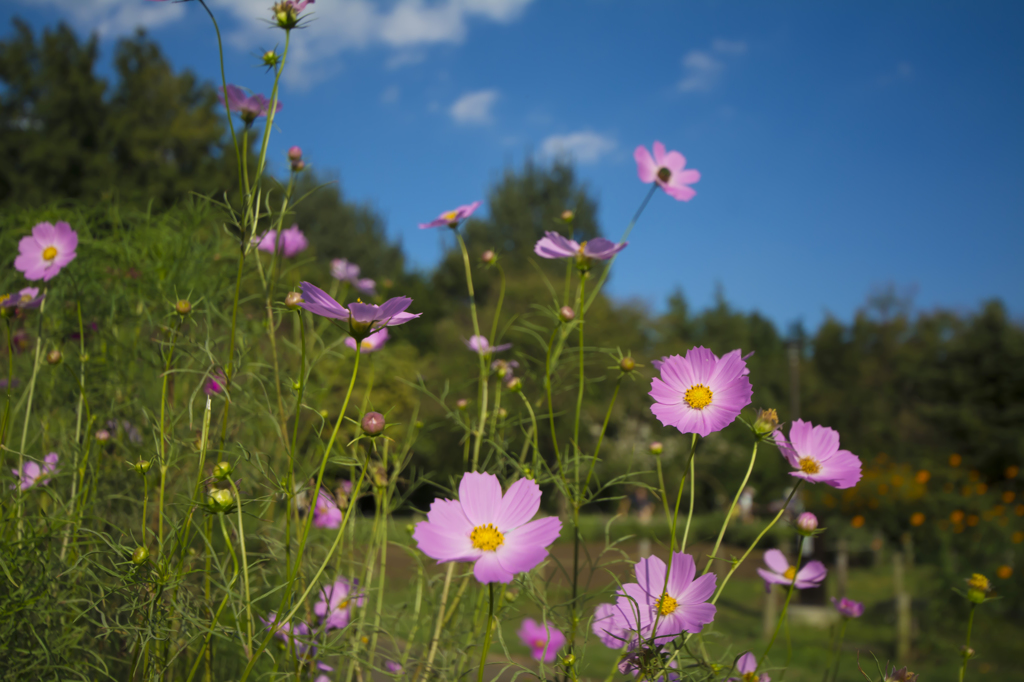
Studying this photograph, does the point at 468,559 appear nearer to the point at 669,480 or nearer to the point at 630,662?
the point at 630,662

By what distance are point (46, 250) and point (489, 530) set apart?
87cm

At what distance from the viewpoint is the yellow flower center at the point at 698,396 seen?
2.03ft

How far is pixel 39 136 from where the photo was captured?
36.9ft

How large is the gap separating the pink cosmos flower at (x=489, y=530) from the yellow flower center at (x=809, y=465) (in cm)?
30

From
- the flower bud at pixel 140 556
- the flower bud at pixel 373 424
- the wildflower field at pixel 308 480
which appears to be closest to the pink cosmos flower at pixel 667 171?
the wildflower field at pixel 308 480

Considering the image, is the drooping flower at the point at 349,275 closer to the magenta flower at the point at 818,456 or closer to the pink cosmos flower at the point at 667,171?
the pink cosmos flower at the point at 667,171

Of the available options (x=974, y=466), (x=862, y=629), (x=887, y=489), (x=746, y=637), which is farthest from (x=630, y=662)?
(x=974, y=466)

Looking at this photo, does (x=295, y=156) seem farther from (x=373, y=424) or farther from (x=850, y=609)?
(x=850, y=609)

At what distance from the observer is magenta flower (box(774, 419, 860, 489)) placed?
0.64 m

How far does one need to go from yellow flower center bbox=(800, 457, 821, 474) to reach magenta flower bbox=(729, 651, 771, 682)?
0.18 m

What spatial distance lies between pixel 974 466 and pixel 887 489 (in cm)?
266

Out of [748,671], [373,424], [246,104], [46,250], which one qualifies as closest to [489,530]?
[373,424]

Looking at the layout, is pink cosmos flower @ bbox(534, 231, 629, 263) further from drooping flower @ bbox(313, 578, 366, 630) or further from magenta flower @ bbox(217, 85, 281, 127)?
drooping flower @ bbox(313, 578, 366, 630)

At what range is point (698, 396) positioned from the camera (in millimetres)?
627
